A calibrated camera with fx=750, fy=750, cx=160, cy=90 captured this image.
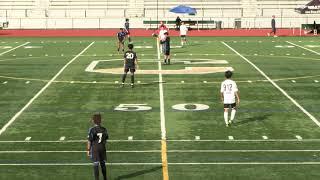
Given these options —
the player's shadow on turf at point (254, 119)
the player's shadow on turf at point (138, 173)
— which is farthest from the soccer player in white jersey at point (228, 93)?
the player's shadow on turf at point (138, 173)

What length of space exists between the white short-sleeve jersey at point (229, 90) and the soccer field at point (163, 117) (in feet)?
2.67

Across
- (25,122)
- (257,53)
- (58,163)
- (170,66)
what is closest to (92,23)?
(257,53)

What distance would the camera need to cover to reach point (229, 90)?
20344 mm

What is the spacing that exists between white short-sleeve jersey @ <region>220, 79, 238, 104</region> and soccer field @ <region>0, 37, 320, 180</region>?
2.67 feet

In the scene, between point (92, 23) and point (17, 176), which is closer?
point (17, 176)

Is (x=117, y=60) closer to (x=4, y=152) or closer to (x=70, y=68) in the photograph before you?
(x=70, y=68)

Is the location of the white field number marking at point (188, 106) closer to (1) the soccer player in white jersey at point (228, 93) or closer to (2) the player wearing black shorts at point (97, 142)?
(1) the soccer player in white jersey at point (228, 93)

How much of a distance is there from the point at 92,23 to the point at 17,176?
2340 inches

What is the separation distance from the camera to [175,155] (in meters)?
17.1

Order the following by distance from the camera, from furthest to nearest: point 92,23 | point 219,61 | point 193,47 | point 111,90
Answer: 1. point 92,23
2. point 193,47
3. point 219,61
4. point 111,90

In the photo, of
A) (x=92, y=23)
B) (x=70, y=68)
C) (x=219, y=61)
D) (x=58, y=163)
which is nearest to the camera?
(x=58, y=163)

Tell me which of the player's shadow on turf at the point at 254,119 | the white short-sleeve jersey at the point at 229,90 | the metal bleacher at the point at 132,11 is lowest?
the player's shadow on turf at the point at 254,119

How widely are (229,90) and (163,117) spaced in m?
2.49

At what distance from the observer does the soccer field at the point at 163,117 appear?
16031 mm
